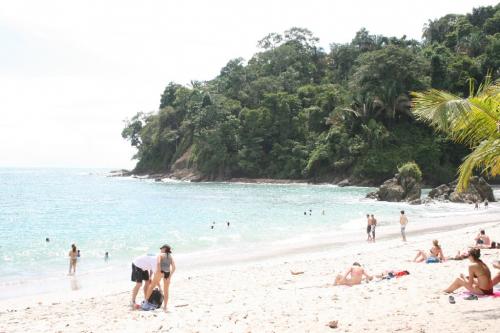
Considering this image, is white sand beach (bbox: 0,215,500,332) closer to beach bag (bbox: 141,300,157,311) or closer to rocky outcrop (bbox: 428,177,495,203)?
beach bag (bbox: 141,300,157,311)

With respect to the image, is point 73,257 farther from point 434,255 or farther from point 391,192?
point 391,192

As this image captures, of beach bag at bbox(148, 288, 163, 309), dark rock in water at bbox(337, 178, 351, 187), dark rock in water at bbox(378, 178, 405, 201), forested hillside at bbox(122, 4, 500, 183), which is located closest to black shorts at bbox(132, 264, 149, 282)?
beach bag at bbox(148, 288, 163, 309)

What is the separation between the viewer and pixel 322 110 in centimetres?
7444

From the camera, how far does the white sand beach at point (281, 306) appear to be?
7.69 m

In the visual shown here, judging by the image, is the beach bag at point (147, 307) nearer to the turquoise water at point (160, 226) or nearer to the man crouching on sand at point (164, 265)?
the man crouching on sand at point (164, 265)

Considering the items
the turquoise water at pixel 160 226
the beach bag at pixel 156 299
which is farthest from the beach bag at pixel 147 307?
the turquoise water at pixel 160 226

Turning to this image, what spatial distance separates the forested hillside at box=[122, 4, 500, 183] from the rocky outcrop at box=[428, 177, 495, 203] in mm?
10758

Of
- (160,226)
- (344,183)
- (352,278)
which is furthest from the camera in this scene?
(344,183)

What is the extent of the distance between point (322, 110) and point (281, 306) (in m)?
66.8

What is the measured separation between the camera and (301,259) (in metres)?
18.5

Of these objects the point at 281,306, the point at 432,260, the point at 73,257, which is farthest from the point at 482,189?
the point at 281,306

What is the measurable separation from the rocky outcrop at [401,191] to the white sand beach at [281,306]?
29243 millimetres

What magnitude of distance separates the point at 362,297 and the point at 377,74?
61847 millimetres

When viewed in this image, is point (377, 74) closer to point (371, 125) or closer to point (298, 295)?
point (371, 125)
